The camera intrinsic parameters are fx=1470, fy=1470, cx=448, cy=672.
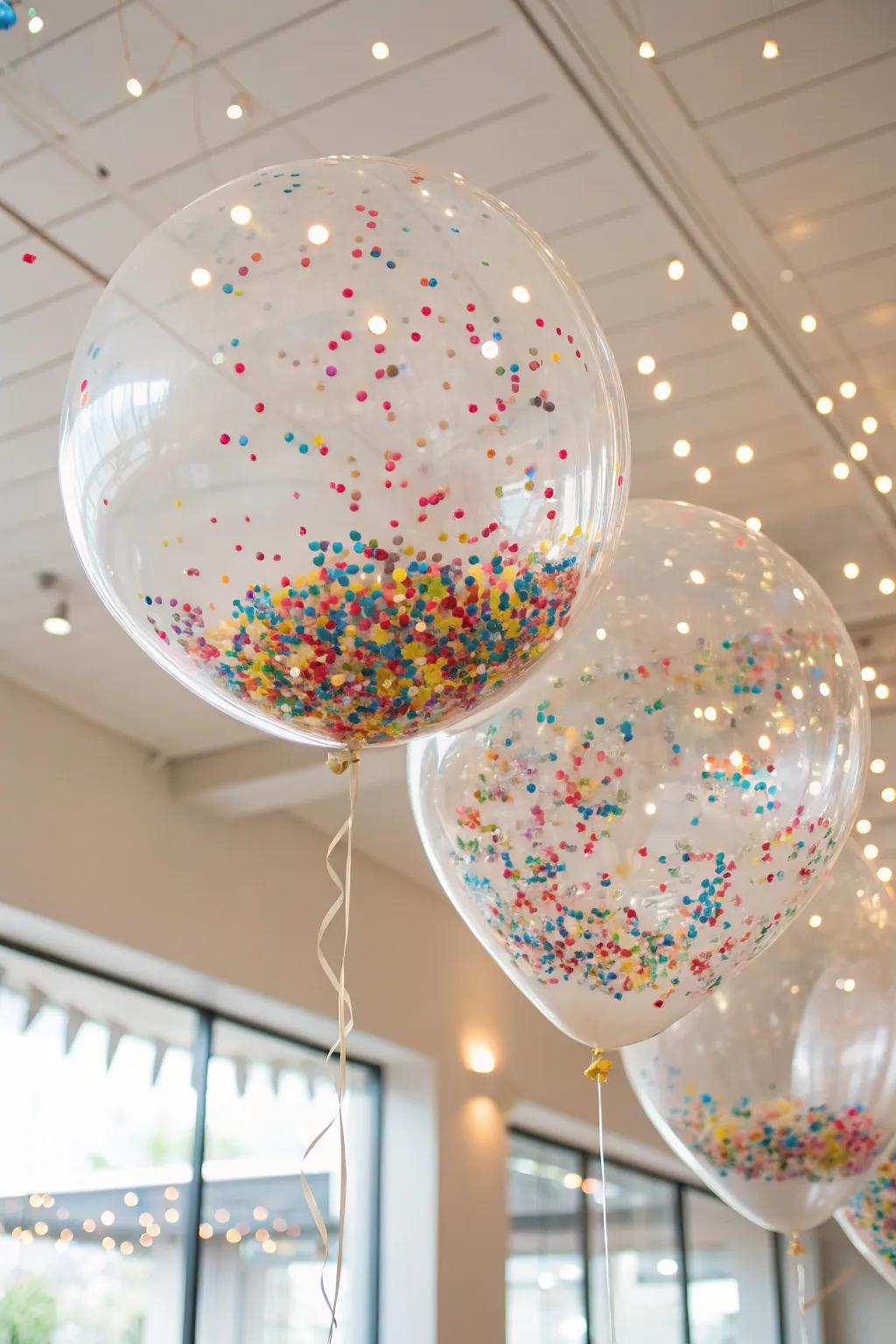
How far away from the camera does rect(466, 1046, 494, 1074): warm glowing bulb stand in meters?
5.39

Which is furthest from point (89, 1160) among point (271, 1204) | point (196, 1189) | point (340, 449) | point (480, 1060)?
point (340, 449)

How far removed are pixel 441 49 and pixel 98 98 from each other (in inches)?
19.7

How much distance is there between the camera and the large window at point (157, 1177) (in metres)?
3.90

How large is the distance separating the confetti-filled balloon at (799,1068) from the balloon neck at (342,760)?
1.11 metres

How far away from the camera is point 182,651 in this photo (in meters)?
1.16

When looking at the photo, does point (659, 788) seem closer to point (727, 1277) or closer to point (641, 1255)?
point (641, 1255)

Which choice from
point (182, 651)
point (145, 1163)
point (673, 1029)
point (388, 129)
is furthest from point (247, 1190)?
point (182, 651)

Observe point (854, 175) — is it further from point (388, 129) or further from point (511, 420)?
point (511, 420)

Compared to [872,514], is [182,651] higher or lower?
lower

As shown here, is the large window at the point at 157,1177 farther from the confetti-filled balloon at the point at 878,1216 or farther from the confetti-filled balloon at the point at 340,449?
the confetti-filled balloon at the point at 340,449

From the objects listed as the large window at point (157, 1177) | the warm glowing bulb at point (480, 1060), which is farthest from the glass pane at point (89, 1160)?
the warm glowing bulb at point (480, 1060)

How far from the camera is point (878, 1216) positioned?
9.64ft

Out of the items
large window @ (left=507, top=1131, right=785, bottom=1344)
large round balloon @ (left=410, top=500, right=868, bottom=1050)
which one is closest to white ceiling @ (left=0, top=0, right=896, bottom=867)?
large round balloon @ (left=410, top=500, right=868, bottom=1050)

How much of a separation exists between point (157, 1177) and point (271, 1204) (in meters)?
0.50
